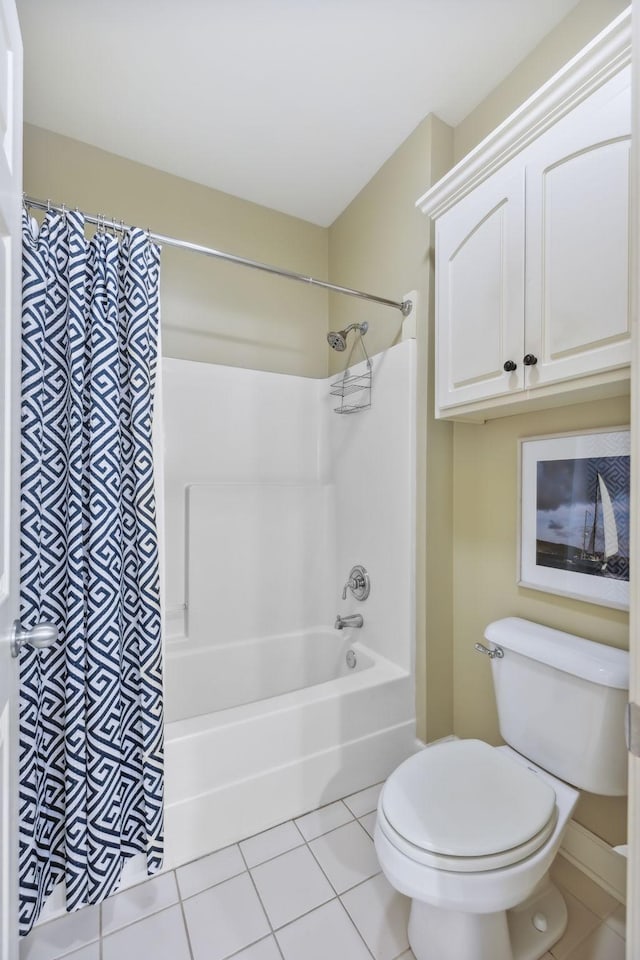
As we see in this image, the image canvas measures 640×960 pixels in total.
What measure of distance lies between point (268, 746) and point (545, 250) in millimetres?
1766

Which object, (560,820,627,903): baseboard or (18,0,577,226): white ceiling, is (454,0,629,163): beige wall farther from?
(560,820,627,903): baseboard

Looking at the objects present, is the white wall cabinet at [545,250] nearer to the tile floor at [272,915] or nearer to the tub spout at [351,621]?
the tub spout at [351,621]

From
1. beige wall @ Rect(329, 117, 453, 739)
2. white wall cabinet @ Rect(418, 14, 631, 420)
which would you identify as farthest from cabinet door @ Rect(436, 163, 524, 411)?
beige wall @ Rect(329, 117, 453, 739)

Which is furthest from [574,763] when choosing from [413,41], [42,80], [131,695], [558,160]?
[42,80]

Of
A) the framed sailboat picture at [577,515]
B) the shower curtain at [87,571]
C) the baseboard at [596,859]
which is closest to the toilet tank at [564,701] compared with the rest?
the framed sailboat picture at [577,515]

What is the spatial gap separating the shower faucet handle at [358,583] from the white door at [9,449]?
1448mm

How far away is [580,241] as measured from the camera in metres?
1.13

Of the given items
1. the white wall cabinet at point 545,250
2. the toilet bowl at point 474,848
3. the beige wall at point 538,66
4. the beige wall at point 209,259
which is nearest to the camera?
the toilet bowl at point 474,848

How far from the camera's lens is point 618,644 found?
1.25m

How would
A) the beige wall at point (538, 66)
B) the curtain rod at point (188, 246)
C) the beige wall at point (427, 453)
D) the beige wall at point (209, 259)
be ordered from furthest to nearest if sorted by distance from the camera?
the beige wall at point (209, 259) → the beige wall at point (427, 453) → the beige wall at point (538, 66) → the curtain rod at point (188, 246)

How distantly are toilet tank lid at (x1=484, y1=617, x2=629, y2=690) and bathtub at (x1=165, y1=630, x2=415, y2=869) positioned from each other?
56 cm

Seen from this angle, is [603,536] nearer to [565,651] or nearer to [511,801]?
[565,651]

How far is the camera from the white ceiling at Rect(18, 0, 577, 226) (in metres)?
1.42

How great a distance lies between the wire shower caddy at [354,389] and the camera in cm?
210
